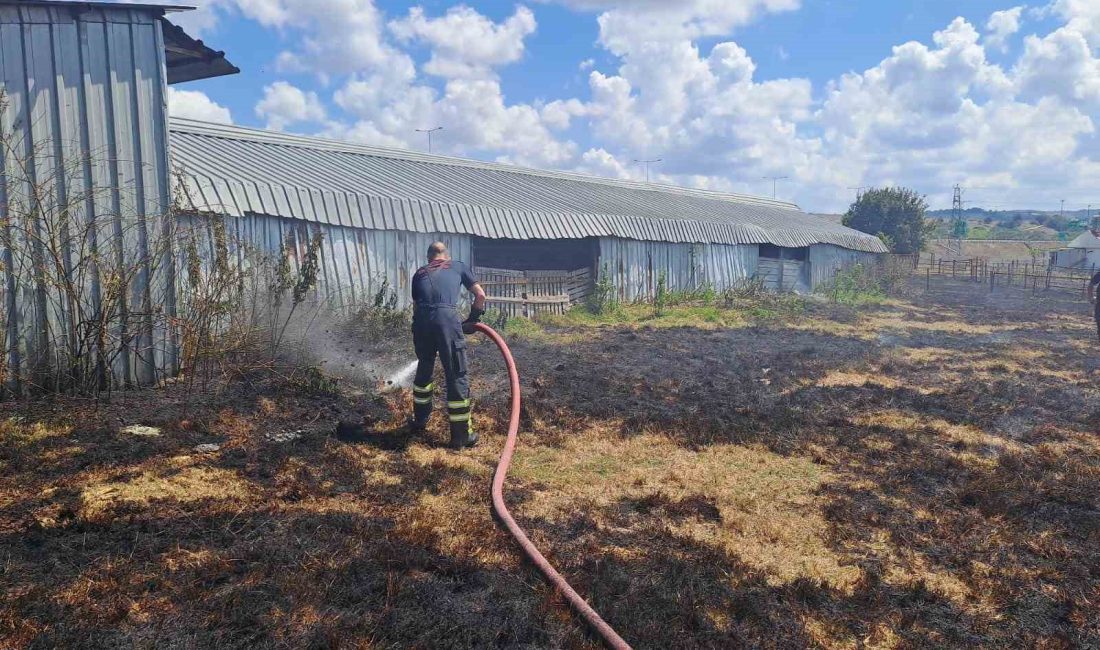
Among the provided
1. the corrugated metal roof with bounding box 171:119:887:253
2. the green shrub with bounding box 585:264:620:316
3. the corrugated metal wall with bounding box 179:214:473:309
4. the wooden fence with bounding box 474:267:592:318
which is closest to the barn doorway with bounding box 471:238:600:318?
the wooden fence with bounding box 474:267:592:318

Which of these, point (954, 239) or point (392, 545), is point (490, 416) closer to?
point (392, 545)

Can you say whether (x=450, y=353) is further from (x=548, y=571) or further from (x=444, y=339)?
(x=548, y=571)

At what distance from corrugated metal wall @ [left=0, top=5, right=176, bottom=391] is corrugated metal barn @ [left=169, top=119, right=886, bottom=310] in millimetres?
699

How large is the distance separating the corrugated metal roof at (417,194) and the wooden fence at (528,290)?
95 cm

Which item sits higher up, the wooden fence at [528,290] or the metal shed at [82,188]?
the metal shed at [82,188]

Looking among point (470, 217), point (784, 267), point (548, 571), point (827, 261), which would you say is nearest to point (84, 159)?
point (548, 571)

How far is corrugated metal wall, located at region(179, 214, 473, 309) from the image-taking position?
31.7 feet

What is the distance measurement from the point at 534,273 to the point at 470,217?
2.46 meters

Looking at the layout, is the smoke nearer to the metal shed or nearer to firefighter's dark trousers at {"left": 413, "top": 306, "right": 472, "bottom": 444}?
the metal shed

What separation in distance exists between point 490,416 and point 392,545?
3.16 meters

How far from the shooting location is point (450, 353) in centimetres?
597

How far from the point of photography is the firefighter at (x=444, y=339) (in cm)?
595

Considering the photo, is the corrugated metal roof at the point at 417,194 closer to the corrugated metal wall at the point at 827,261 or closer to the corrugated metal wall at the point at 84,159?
the corrugated metal wall at the point at 84,159

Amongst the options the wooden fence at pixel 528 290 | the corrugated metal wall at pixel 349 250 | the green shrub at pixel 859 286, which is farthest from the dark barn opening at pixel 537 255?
the green shrub at pixel 859 286
